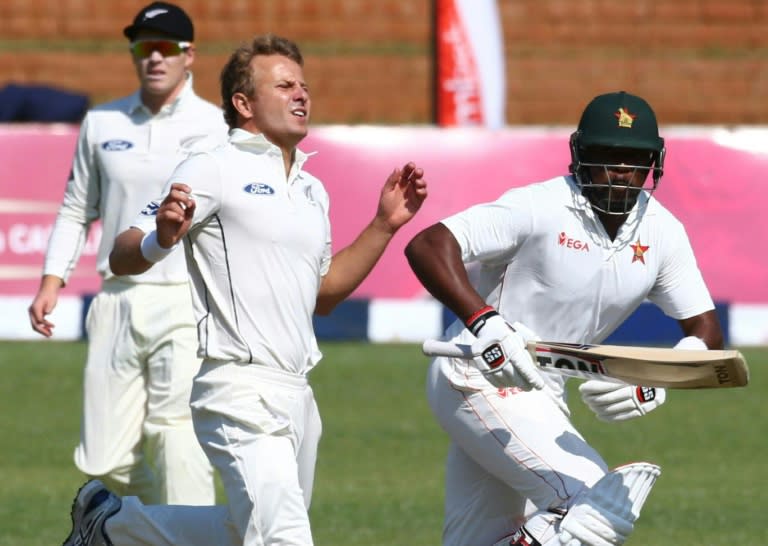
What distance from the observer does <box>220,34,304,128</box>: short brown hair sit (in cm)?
552

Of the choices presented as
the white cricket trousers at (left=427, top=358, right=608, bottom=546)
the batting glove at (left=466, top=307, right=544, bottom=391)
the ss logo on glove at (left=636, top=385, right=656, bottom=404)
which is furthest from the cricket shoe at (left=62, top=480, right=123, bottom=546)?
the ss logo on glove at (left=636, top=385, right=656, bottom=404)

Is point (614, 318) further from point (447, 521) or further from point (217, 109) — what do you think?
point (217, 109)

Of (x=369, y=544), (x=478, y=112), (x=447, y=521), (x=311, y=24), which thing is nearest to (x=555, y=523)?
(x=447, y=521)

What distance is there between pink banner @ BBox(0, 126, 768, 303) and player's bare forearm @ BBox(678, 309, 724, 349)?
6.59 meters

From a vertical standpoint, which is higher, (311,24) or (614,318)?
(614,318)

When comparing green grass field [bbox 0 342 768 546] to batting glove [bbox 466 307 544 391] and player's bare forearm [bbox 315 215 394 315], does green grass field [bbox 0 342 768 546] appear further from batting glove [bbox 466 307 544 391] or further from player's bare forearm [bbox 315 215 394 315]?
batting glove [bbox 466 307 544 391]

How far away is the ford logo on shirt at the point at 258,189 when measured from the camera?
5.31 metres

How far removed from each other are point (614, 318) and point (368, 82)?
14805 mm

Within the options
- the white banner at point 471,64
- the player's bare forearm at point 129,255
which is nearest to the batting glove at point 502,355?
the player's bare forearm at point 129,255

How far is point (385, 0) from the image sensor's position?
792 inches

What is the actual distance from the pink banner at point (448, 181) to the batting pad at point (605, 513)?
7242mm

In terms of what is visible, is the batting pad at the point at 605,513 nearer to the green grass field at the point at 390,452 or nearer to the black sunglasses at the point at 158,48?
the green grass field at the point at 390,452

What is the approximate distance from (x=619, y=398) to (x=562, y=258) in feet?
1.67

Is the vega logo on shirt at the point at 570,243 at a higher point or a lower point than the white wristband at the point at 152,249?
lower
